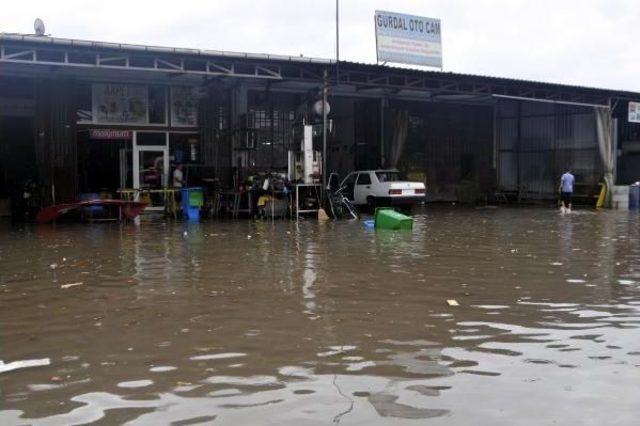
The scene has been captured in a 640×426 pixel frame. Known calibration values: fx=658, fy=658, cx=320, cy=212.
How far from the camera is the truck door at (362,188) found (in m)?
24.2

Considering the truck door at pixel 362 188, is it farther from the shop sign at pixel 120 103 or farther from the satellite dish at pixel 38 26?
the satellite dish at pixel 38 26

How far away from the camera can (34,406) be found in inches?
154

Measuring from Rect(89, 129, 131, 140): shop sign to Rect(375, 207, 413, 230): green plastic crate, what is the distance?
10.1m

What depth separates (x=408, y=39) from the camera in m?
24.1

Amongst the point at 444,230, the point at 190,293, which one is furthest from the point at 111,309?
Answer: the point at 444,230

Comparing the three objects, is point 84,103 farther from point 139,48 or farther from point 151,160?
point 139,48

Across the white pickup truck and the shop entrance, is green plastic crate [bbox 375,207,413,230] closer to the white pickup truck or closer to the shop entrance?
the white pickup truck

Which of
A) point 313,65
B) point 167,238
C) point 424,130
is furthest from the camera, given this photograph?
point 424,130

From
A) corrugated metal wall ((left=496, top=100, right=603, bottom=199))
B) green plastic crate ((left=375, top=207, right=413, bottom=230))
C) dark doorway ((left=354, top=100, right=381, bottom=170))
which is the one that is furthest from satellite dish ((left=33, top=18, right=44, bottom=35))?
corrugated metal wall ((left=496, top=100, right=603, bottom=199))

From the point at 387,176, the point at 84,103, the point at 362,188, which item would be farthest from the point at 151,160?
the point at 387,176

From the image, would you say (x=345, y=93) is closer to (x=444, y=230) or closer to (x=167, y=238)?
(x=444, y=230)

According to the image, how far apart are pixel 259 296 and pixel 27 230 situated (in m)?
10.7

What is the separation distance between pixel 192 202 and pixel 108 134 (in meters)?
4.16

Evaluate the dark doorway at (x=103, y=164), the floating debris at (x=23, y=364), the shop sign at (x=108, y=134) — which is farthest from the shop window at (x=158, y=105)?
the floating debris at (x=23, y=364)
